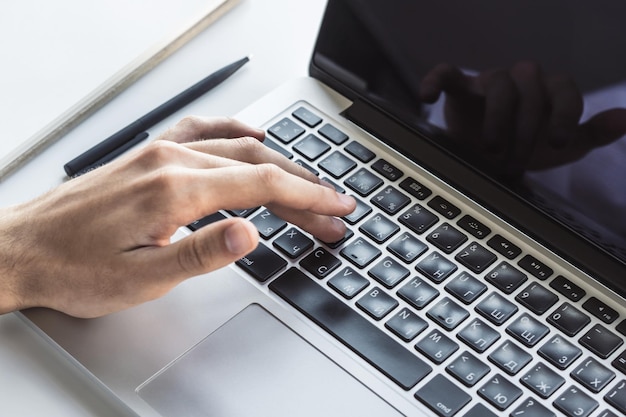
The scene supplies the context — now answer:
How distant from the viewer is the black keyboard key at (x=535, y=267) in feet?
2.54

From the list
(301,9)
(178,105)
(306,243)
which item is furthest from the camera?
(301,9)

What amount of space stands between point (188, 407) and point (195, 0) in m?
0.54

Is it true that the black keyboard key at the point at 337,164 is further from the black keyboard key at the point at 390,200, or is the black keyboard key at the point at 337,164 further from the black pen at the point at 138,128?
the black pen at the point at 138,128

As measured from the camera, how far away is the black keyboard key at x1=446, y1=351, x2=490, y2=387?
2.31 ft

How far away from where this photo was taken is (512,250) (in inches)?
31.1

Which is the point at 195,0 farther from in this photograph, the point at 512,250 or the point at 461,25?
the point at 512,250

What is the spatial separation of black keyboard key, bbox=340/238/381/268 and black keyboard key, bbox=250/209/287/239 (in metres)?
0.07

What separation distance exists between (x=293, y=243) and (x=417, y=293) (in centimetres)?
13

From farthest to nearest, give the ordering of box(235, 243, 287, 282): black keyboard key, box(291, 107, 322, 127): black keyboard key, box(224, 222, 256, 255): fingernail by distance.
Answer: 1. box(291, 107, 322, 127): black keyboard key
2. box(235, 243, 287, 282): black keyboard key
3. box(224, 222, 256, 255): fingernail

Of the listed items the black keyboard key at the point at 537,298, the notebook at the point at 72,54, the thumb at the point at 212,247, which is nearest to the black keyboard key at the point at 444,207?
the black keyboard key at the point at 537,298

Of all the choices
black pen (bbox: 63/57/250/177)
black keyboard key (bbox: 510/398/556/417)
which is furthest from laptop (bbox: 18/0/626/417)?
black pen (bbox: 63/57/250/177)

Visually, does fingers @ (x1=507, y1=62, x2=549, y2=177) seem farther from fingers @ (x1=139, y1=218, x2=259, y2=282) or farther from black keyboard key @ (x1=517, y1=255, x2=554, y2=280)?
fingers @ (x1=139, y1=218, x2=259, y2=282)

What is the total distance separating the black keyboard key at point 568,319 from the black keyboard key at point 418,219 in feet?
0.46

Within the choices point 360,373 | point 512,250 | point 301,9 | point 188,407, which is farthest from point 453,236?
point 301,9
